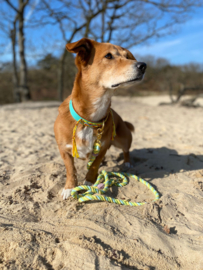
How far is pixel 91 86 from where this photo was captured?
2414mm

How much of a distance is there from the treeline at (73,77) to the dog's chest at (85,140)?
12057 mm

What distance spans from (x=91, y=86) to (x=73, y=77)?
15.0 meters

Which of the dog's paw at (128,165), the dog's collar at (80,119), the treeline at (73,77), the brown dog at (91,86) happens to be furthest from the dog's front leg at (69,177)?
the treeline at (73,77)

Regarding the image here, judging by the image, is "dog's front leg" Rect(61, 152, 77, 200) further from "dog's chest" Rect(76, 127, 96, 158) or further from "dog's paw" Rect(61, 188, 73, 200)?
"dog's chest" Rect(76, 127, 96, 158)

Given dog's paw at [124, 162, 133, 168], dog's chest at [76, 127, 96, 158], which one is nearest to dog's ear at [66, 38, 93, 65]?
dog's chest at [76, 127, 96, 158]

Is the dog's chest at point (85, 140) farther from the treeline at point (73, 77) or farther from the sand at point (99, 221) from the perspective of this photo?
the treeline at point (73, 77)

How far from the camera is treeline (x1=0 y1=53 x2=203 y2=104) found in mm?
15227

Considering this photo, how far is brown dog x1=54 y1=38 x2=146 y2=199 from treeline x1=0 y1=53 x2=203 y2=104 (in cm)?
1191

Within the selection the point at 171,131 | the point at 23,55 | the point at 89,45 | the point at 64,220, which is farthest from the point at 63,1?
the point at 64,220

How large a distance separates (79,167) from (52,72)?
1841 centimetres

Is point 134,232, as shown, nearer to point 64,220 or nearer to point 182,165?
point 64,220

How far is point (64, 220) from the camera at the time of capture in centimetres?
200

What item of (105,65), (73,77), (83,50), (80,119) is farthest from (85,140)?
(73,77)

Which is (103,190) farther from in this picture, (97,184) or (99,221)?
(99,221)
